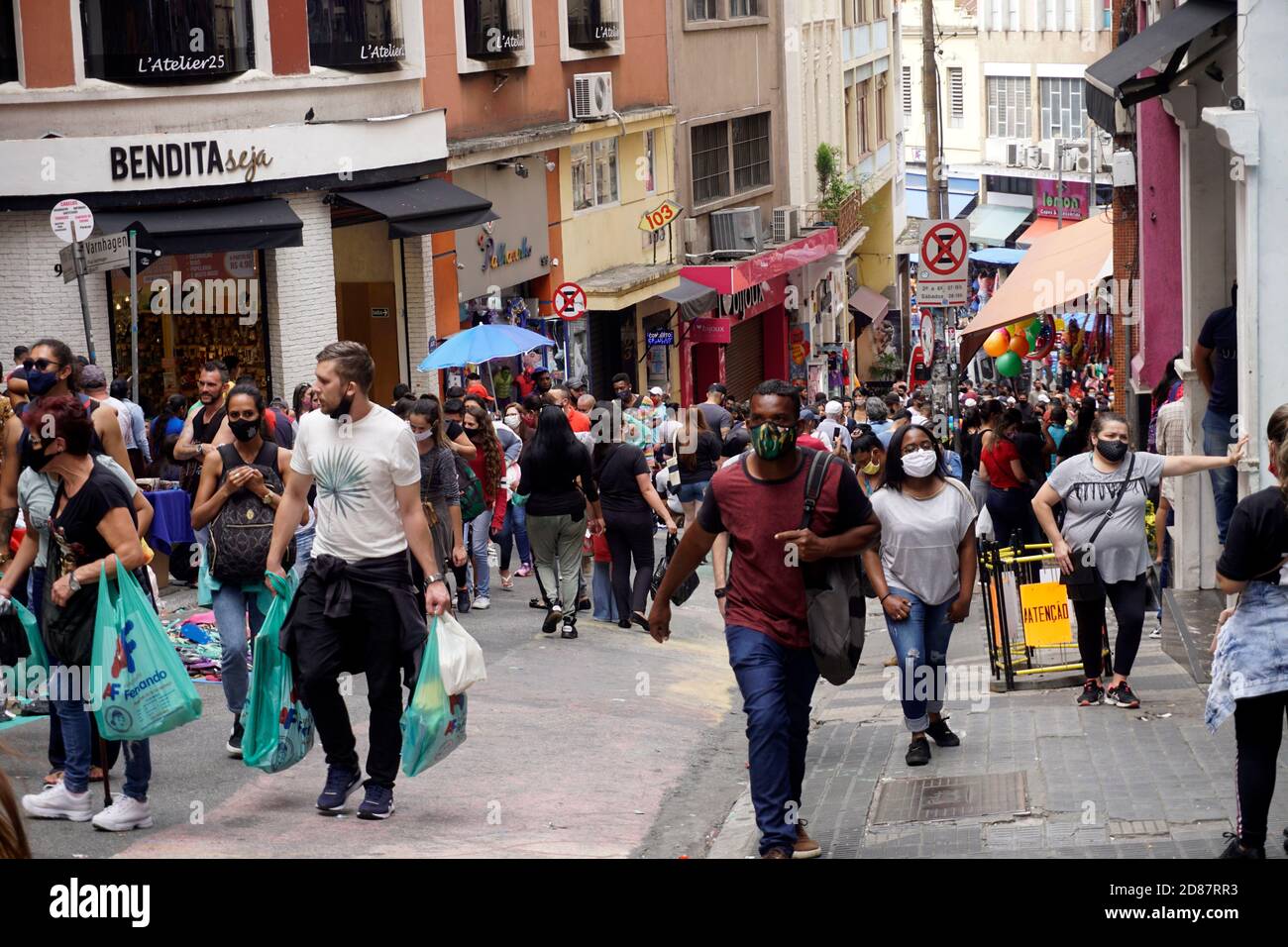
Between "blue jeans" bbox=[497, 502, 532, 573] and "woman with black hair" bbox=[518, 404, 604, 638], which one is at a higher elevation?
"woman with black hair" bbox=[518, 404, 604, 638]

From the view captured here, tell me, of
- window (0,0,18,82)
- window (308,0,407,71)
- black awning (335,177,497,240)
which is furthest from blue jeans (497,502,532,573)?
window (308,0,407,71)

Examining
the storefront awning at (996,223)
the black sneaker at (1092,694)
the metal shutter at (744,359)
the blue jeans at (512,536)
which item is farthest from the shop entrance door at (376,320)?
the storefront awning at (996,223)

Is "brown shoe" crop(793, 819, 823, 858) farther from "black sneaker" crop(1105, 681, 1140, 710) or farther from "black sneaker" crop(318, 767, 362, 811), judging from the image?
"black sneaker" crop(1105, 681, 1140, 710)

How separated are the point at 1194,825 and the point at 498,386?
20.0 metres

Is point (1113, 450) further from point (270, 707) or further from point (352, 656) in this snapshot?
point (270, 707)

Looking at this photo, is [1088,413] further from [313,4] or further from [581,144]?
[581,144]

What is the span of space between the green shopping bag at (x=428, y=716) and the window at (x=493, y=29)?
2105cm

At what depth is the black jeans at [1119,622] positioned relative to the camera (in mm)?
9711

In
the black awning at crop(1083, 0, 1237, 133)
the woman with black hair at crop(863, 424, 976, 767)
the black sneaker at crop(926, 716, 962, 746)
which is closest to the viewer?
the woman with black hair at crop(863, 424, 976, 767)

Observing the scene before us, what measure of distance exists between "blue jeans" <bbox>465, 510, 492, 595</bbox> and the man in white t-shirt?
249 inches

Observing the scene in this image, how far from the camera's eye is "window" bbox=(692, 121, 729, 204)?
38.6 metres

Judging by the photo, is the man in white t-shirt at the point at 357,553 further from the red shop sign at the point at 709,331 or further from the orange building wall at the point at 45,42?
the red shop sign at the point at 709,331

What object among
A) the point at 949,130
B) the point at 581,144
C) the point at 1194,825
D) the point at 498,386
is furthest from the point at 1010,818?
the point at 949,130

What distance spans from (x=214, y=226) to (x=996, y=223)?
154 feet
